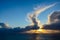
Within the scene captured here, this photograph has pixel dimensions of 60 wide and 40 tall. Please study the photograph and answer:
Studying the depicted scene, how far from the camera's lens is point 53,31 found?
288 cm

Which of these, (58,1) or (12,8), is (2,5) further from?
(58,1)

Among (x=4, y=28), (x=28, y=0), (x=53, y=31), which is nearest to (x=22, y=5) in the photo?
(x=28, y=0)

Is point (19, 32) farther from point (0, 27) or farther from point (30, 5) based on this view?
point (30, 5)

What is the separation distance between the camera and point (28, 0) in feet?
9.55

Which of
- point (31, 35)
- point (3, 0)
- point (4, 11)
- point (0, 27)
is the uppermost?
point (3, 0)

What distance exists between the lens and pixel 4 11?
9.47 feet

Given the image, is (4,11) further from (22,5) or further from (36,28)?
(36,28)

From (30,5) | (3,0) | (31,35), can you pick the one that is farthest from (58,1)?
(3,0)

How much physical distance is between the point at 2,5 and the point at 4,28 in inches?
16.3

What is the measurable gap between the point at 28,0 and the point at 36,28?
1.72 ft

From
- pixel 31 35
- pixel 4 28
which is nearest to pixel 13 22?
pixel 4 28

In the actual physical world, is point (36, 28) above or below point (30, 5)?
below

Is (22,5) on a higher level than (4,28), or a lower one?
higher

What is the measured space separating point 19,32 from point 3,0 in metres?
0.64
